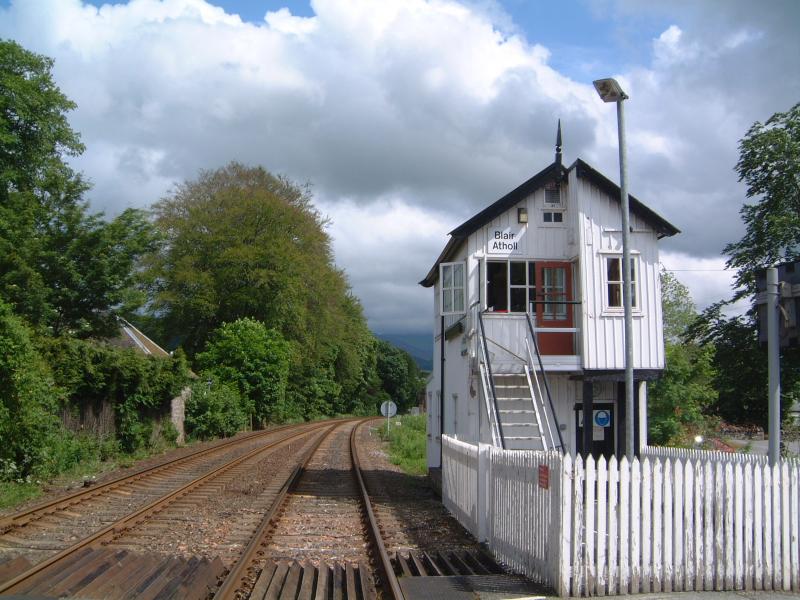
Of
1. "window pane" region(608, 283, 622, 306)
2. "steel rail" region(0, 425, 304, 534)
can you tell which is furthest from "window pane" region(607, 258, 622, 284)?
"steel rail" region(0, 425, 304, 534)

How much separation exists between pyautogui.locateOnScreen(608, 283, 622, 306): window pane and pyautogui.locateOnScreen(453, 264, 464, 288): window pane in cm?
296

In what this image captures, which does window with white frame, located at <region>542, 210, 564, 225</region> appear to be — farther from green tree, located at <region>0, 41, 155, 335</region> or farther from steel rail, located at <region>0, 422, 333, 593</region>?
green tree, located at <region>0, 41, 155, 335</region>

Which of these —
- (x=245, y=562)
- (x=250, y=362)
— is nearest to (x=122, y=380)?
(x=245, y=562)

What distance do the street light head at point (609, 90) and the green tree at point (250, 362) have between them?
115ft

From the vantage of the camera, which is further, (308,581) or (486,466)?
(486,466)

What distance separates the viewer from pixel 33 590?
7156mm

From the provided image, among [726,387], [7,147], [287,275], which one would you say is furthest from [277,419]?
[726,387]

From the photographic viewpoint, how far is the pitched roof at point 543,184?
14.8 m

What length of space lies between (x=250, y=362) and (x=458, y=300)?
96.8ft

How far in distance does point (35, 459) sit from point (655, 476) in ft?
42.2

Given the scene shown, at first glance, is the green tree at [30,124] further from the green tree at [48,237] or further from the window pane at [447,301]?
the window pane at [447,301]

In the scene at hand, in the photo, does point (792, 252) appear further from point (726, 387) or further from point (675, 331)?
point (675, 331)

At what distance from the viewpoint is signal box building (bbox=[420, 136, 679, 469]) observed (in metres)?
14.3

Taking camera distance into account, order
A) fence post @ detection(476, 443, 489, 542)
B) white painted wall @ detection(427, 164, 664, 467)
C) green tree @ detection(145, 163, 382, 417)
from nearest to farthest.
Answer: fence post @ detection(476, 443, 489, 542) → white painted wall @ detection(427, 164, 664, 467) → green tree @ detection(145, 163, 382, 417)
